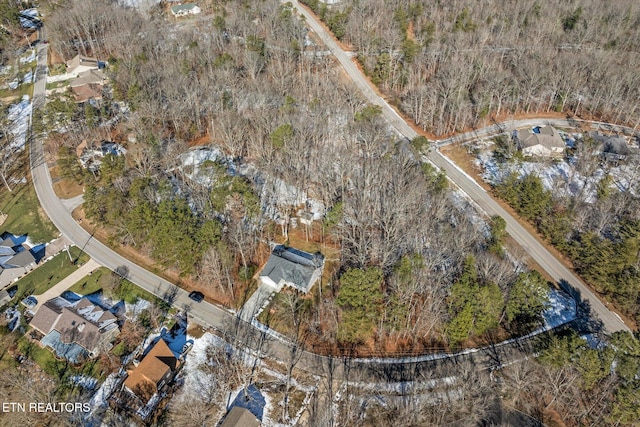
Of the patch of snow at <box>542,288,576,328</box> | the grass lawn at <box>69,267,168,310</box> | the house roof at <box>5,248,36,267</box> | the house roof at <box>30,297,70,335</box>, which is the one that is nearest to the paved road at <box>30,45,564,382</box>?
the grass lawn at <box>69,267,168,310</box>

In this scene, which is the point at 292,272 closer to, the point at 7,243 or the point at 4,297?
the point at 4,297

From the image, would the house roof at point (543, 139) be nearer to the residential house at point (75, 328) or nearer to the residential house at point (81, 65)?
the residential house at point (75, 328)

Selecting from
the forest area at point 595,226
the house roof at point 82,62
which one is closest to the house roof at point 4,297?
the house roof at point 82,62

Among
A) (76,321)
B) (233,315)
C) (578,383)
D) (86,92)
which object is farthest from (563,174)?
(86,92)

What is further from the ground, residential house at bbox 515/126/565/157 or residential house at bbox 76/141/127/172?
residential house at bbox 76/141/127/172

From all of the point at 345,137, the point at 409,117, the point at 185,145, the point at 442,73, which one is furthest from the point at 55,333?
the point at 442,73

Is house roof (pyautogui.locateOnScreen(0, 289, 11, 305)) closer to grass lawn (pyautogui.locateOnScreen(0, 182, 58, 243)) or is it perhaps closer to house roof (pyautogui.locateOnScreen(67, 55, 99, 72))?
grass lawn (pyautogui.locateOnScreen(0, 182, 58, 243))

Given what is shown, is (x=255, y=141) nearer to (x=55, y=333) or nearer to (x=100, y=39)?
(x=55, y=333)
